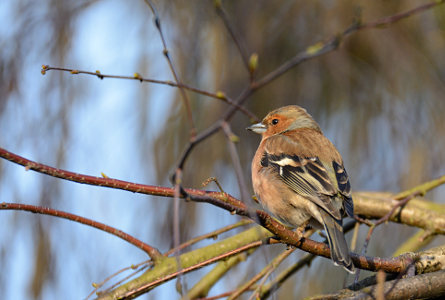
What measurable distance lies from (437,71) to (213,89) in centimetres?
199

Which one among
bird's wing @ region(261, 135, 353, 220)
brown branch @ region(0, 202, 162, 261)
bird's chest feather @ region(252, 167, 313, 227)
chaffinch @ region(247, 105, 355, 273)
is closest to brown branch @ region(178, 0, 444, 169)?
brown branch @ region(0, 202, 162, 261)

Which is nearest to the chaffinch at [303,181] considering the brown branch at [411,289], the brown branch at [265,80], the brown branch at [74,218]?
the brown branch at [411,289]

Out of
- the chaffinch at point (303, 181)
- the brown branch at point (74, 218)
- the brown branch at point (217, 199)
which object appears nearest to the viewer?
the brown branch at point (217, 199)

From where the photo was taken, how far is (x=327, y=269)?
4.52 metres

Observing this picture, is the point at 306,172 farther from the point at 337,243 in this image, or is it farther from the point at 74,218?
the point at 74,218

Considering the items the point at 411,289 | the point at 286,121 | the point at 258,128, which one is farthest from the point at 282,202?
the point at 411,289

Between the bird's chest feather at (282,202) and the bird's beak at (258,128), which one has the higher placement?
the bird's beak at (258,128)

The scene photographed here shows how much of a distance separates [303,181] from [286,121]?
94 cm

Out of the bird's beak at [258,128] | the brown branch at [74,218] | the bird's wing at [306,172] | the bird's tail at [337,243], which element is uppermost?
the bird's beak at [258,128]

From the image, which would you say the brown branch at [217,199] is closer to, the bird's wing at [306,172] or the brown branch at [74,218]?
the brown branch at [74,218]

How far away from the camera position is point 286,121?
4.48m

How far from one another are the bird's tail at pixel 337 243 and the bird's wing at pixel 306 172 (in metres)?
0.06

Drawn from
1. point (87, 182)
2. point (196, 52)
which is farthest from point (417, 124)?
point (87, 182)

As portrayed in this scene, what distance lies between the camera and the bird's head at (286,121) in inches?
173
